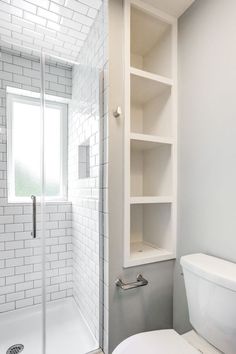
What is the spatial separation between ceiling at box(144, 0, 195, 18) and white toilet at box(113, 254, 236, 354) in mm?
1570

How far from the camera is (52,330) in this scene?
164 cm

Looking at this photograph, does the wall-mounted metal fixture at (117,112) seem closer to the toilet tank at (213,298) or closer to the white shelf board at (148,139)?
the white shelf board at (148,139)

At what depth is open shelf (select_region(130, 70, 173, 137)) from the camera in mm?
1396

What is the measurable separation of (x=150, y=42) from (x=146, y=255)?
160 cm

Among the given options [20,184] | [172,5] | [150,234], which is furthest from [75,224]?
[172,5]

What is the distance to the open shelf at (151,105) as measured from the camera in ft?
4.58

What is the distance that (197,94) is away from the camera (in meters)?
1.27

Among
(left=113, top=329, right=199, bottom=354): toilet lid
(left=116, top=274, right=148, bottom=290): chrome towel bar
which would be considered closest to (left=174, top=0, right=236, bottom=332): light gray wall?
(left=116, top=274, right=148, bottom=290): chrome towel bar

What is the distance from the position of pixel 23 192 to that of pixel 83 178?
0.59m

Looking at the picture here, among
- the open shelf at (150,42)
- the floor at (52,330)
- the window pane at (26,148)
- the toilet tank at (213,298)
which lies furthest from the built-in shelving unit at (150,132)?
the window pane at (26,148)

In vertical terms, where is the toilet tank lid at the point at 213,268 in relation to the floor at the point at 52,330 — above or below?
above

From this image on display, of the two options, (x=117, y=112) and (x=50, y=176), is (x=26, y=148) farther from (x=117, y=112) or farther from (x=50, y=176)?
(x=117, y=112)

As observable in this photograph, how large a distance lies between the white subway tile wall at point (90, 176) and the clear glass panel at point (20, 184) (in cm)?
32

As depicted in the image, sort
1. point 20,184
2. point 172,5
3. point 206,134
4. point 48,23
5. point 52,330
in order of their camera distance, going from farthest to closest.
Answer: point 20,184 < point 52,330 < point 48,23 < point 172,5 < point 206,134
